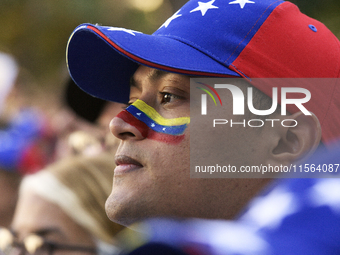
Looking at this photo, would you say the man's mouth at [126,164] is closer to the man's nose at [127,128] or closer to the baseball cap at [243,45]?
the man's nose at [127,128]

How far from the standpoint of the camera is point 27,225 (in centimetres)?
244

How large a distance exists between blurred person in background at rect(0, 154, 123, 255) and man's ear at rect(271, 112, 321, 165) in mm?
1145

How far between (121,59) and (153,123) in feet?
1.80

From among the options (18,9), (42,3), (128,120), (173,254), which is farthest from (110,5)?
(173,254)

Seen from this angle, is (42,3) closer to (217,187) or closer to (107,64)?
(107,64)

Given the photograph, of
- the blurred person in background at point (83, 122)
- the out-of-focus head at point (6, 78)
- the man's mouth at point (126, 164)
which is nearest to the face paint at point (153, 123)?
the man's mouth at point (126, 164)

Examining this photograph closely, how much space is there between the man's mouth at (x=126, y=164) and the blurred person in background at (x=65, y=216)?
78cm

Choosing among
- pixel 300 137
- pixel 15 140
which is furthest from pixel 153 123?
pixel 15 140

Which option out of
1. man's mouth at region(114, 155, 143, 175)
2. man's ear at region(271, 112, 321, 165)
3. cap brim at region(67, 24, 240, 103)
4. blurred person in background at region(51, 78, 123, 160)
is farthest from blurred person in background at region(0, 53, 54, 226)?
man's ear at region(271, 112, 321, 165)

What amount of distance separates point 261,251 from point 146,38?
110 centimetres

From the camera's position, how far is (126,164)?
1.67 m

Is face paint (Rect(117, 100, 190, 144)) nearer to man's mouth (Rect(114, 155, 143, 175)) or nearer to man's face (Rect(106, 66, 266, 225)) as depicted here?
man's face (Rect(106, 66, 266, 225))

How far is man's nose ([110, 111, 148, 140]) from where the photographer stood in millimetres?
1655

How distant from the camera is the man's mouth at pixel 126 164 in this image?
1.65 meters
